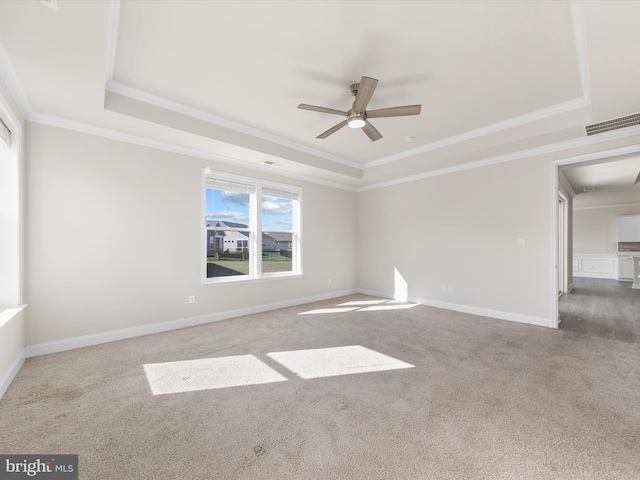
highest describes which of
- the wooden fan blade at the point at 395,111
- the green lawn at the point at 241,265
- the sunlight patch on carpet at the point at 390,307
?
the wooden fan blade at the point at 395,111

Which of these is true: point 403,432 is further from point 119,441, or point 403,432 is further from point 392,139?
point 392,139

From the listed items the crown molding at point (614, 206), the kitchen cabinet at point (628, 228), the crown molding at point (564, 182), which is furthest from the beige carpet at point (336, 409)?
the crown molding at point (614, 206)

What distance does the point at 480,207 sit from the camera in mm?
4594

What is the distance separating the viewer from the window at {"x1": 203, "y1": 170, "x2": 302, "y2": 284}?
4379mm

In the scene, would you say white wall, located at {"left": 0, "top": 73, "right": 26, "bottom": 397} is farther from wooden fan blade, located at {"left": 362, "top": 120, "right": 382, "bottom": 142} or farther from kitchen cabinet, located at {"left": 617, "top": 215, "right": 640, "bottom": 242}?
kitchen cabinet, located at {"left": 617, "top": 215, "right": 640, "bottom": 242}

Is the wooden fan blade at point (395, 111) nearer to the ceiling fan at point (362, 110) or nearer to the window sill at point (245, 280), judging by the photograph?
the ceiling fan at point (362, 110)

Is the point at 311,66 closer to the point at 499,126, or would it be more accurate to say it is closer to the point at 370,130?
the point at 370,130

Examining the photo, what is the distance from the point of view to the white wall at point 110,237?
297 cm

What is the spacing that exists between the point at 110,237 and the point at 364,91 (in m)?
3.33

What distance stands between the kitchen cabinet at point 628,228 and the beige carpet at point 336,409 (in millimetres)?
7486

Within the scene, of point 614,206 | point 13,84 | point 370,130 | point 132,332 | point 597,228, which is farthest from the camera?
point 597,228

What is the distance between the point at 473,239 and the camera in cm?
467

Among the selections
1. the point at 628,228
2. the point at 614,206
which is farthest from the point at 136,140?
the point at 614,206

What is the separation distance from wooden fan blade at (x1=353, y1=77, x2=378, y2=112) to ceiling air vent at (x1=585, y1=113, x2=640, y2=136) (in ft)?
9.00
